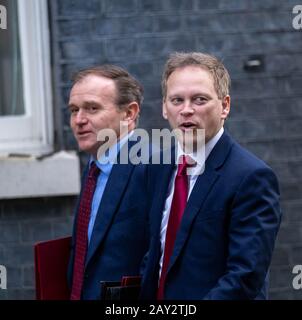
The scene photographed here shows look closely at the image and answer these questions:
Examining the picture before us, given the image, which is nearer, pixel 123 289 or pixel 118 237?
pixel 123 289

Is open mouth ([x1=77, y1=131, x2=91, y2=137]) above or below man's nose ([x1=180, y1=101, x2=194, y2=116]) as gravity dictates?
below

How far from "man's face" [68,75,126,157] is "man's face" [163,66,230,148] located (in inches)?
21.8

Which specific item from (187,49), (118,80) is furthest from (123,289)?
(187,49)

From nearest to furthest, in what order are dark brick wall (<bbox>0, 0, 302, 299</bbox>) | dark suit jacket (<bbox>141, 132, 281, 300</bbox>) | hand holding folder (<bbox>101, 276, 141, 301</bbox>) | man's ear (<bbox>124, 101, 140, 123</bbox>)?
dark suit jacket (<bbox>141, 132, 281, 300</bbox>), hand holding folder (<bbox>101, 276, 141, 301</bbox>), man's ear (<bbox>124, 101, 140, 123</bbox>), dark brick wall (<bbox>0, 0, 302, 299</bbox>)

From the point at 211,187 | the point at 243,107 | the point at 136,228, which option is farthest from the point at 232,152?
the point at 243,107

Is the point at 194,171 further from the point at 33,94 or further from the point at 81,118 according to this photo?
the point at 33,94

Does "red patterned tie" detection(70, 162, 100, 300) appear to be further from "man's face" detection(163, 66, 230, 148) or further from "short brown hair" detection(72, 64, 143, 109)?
"man's face" detection(163, 66, 230, 148)

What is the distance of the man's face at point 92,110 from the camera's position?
3.27 metres

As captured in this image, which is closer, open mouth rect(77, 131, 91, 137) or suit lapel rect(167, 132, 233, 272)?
suit lapel rect(167, 132, 233, 272)

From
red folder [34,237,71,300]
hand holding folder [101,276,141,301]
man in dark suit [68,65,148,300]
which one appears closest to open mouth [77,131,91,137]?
man in dark suit [68,65,148,300]

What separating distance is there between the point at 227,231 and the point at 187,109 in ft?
1.39

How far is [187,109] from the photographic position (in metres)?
2.73

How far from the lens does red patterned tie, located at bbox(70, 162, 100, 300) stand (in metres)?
3.13
